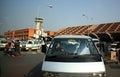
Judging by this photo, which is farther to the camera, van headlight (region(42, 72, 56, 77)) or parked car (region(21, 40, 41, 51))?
parked car (region(21, 40, 41, 51))

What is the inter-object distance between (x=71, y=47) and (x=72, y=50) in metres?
0.16

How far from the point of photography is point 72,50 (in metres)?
7.45

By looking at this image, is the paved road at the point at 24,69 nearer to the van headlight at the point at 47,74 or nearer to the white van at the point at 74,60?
the white van at the point at 74,60

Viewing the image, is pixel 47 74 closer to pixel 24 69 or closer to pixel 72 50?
pixel 72 50

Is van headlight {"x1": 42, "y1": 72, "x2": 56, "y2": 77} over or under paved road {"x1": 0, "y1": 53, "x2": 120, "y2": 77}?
over

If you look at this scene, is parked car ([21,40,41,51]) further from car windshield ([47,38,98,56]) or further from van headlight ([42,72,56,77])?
van headlight ([42,72,56,77])

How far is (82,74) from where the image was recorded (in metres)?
6.17

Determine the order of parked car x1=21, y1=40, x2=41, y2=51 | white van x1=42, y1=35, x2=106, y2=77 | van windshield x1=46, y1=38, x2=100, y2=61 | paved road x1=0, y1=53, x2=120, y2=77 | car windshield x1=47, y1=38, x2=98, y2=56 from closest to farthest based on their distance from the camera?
white van x1=42, y1=35, x2=106, y2=77 → van windshield x1=46, y1=38, x2=100, y2=61 → car windshield x1=47, y1=38, x2=98, y2=56 → paved road x1=0, y1=53, x2=120, y2=77 → parked car x1=21, y1=40, x2=41, y2=51

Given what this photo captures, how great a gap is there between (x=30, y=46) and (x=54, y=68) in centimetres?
3529

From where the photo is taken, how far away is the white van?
6246mm

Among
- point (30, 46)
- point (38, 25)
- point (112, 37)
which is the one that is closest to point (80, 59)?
point (30, 46)

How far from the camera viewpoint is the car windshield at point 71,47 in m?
7.30

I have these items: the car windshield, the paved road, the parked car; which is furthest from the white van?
the parked car

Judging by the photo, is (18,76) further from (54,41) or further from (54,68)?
(54,68)
